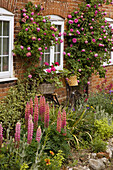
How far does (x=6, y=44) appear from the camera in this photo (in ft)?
23.9

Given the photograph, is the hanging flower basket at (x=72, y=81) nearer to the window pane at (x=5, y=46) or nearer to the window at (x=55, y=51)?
the window at (x=55, y=51)

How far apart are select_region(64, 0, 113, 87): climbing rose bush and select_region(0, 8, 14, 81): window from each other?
2069 millimetres

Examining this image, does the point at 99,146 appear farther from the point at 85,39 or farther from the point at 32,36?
the point at 85,39

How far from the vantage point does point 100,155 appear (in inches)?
232

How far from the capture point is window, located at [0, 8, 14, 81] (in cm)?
712

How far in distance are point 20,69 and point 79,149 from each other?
2.51 meters

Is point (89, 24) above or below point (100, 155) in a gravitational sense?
above

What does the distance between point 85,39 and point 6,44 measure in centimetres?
254

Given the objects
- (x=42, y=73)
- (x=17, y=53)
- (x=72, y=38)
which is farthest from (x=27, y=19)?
(x=72, y=38)

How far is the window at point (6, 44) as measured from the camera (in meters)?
7.12

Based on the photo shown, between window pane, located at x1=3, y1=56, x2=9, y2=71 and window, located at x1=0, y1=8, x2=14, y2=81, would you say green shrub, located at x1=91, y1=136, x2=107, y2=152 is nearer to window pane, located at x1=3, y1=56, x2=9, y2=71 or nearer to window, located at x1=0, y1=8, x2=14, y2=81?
window, located at x1=0, y1=8, x2=14, y2=81

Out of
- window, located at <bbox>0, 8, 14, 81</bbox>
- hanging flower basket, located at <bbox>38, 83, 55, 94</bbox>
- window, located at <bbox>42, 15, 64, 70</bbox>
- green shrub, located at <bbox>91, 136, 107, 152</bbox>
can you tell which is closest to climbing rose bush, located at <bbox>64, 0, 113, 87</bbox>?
window, located at <bbox>42, 15, 64, 70</bbox>

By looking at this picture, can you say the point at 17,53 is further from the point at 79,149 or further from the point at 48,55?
the point at 79,149

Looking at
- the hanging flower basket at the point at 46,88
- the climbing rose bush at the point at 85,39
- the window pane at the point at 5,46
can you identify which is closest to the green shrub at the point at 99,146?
the hanging flower basket at the point at 46,88
